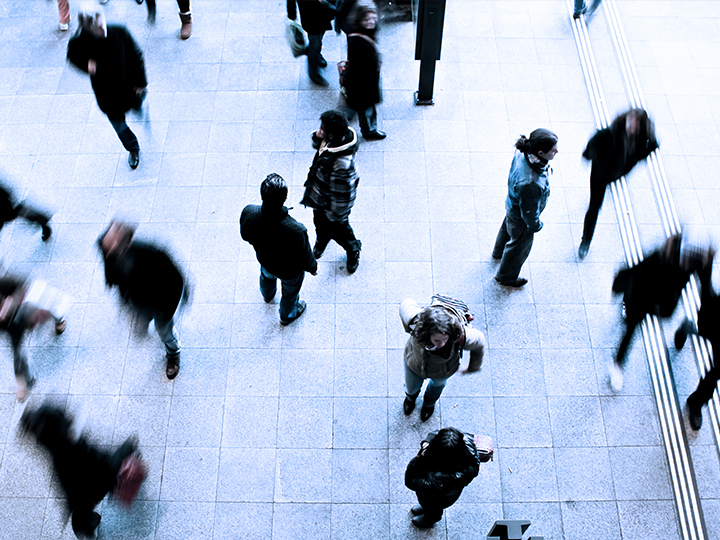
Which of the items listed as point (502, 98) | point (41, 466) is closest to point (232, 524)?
point (41, 466)

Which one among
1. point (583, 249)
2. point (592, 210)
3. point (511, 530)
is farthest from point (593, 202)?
point (511, 530)

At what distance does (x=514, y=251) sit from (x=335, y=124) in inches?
73.5

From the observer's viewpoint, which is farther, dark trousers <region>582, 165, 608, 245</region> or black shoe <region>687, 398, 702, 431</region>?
dark trousers <region>582, 165, 608, 245</region>

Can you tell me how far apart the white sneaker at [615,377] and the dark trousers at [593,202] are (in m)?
1.17

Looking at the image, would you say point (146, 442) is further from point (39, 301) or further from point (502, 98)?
point (502, 98)

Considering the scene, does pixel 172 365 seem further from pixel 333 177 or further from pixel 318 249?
pixel 333 177

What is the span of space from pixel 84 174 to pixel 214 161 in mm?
1316

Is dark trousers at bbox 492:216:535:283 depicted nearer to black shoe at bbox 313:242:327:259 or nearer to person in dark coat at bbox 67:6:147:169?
black shoe at bbox 313:242:327:259

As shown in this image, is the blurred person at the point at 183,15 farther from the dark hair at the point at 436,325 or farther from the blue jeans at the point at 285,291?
the dark hair at the point at 436,325

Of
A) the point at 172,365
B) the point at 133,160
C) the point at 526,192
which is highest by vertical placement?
the point at 526,192

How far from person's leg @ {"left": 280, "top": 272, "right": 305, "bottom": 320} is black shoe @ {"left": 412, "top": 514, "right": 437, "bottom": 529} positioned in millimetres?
1897

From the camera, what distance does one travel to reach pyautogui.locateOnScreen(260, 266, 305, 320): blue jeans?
189 inches

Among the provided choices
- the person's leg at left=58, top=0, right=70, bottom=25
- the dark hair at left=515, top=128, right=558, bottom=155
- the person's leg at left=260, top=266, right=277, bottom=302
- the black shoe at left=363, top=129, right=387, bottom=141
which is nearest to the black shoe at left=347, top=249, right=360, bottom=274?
the person's leg at left=260, top=266, right=277, bottom=302

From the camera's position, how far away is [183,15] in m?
7.43
